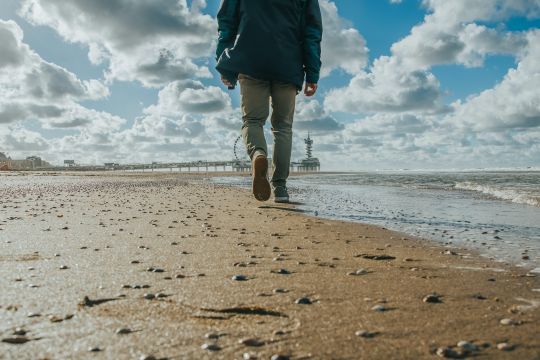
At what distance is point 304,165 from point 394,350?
133 m

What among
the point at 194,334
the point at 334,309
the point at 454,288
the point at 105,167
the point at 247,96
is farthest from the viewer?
the point at 105,167

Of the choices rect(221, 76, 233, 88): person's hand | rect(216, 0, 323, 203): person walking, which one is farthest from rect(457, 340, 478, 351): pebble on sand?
rect(221, 76, 233, 88): person's hand

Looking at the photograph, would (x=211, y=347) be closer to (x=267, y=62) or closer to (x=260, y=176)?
(x=260, y=176)

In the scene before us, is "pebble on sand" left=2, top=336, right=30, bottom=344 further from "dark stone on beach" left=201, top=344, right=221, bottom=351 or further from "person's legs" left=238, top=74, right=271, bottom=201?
"person's legs" left=238, top=74, right=271, bottom=201

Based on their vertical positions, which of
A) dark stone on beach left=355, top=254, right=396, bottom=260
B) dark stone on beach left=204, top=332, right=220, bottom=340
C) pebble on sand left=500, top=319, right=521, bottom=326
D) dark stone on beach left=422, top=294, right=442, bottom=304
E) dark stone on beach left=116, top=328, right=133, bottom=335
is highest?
pebble on sand left=500, top=319, right=521, bottom=326

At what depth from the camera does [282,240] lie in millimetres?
3271

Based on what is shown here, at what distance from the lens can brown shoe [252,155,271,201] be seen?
4.99 meters

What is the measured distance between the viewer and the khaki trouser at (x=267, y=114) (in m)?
5.46

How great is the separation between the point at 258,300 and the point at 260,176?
3454 millimetres

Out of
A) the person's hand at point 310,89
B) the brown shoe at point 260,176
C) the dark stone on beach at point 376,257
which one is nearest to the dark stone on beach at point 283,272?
the dark stone on beach at point 376,257

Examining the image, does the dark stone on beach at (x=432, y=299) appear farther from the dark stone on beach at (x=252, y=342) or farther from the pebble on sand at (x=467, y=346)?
the dark stone on beach at (x=252, y=342)

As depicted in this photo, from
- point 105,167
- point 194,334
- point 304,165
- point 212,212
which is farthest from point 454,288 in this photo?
point 304,165

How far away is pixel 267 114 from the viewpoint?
557 cm

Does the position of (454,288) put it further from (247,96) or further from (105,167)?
(105,167)
